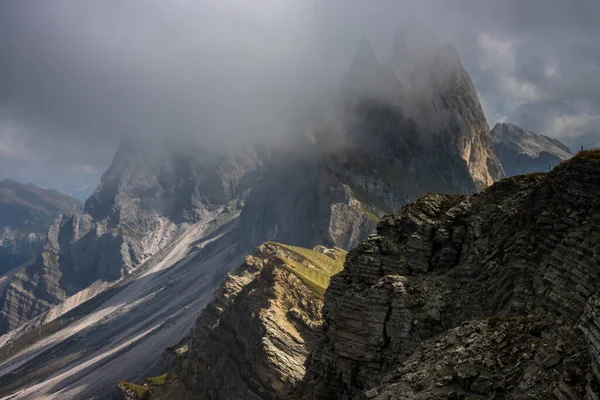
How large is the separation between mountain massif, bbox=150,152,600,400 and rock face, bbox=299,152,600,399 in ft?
0.27

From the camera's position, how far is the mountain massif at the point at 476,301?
23.0 meters

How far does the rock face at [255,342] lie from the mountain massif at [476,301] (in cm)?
5408

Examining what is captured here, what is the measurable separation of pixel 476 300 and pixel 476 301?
0.38ft

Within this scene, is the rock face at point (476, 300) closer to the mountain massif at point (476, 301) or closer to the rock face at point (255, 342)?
the mountain massif at point (476, 301)

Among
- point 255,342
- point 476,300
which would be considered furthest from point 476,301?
point 255,342

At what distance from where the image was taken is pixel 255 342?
10819cm

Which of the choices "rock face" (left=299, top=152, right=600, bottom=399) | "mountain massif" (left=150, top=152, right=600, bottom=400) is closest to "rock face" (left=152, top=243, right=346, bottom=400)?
"mountain massif" (left=150, top=152, right=600, bottom=400)

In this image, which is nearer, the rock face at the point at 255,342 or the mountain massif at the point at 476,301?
the mountain massif at the point at 476,301

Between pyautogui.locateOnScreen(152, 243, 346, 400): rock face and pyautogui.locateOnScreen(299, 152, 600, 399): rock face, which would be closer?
pyautogui.locateOnScreen(299, 152, 600, 399): rock face

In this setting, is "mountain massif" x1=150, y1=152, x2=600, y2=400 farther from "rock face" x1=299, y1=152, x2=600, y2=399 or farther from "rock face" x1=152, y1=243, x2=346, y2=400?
"rock face" x1=152, y1=243, x2=346, y2=400

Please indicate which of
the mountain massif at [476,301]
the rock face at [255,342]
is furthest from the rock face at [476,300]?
the rock face at [255,342]

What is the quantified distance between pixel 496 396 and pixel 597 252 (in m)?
10.1

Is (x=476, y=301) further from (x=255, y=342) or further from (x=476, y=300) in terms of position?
(x=255, y=342)

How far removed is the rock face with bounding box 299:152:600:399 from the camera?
2303 centimetres
